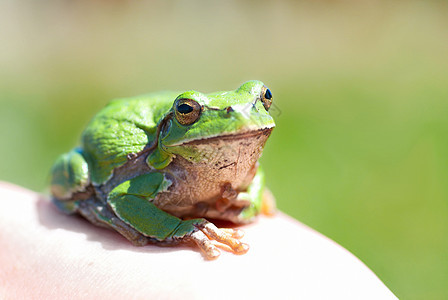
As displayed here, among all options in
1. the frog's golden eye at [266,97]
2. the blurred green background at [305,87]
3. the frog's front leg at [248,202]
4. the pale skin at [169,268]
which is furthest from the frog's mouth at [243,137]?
the blurred green background at [305,87]

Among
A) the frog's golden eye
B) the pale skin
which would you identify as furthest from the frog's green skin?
the pale skin

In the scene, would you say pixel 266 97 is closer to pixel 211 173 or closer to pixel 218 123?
pixel 218 123

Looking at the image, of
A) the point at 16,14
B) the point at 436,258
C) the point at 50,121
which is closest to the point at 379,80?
the point at 436,258

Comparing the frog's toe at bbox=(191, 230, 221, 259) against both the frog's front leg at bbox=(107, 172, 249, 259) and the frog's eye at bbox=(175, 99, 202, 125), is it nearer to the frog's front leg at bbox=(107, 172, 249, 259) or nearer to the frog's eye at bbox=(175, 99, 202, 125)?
the frog's front leg at bbox=(107, 172, 249, 259)

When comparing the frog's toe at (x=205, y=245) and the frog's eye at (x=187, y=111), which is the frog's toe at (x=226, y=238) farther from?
the frog's eye at (x=187, y=111)

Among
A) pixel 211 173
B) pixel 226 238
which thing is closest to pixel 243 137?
pixel 211 173
